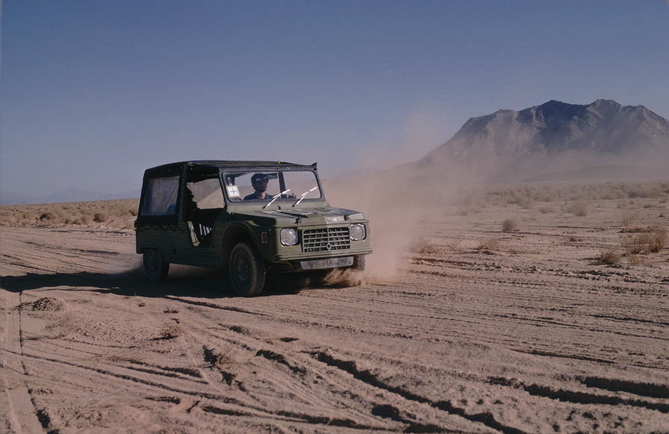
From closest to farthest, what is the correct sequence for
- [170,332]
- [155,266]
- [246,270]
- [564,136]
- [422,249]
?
[170,332], [246,270], [155,266], [422,249], [564,136]

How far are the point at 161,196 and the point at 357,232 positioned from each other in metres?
3.99

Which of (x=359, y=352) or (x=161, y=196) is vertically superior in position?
(x=161, y=196)

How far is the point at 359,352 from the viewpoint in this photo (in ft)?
19.4

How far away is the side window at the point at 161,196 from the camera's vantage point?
11078mm

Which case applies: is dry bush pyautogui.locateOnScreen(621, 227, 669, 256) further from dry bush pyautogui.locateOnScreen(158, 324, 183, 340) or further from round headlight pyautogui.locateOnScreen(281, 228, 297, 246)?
dry bush pyautogui.locateOnScreen(158, 324, 183, 340)

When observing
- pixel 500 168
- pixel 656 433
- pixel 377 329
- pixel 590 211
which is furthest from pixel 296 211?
pixel 500 168

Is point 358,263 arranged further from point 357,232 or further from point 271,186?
point 271,186

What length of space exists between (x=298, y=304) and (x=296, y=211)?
5.97 feet

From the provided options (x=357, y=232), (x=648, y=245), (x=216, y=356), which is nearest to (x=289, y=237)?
(x=357, y=232)

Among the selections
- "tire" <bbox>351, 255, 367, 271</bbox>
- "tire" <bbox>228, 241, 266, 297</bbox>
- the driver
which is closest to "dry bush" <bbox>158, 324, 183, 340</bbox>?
"tire" <bbox>228, 241, 266, 297</bbox>

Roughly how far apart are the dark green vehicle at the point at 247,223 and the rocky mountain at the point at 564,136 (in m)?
104

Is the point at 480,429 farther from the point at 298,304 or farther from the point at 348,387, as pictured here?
the point at 298,304

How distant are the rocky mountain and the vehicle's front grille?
105484 mm

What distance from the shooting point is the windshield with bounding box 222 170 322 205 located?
1014 cm
